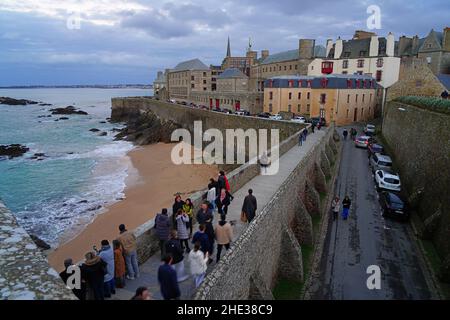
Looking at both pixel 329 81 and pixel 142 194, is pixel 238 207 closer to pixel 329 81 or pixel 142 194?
pixel 142 194

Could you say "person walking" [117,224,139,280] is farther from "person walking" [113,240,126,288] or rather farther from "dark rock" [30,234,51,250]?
"dark rock" [30,234,51,250]

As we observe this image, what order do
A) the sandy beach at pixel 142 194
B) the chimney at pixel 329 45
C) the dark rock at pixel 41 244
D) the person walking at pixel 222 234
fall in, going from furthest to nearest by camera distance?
the chimney at pixel 329 45, the sandy beach at pixel 142 194, the dark rock at pixel 41 244, the person walking at pixel 222 234

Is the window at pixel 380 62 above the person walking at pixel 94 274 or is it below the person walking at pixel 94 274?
above

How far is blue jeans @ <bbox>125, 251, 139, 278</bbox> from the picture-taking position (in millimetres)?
6844

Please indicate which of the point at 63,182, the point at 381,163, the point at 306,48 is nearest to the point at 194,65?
the point at 306,48

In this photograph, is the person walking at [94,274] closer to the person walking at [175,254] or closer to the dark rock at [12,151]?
the person walking at [175,254]

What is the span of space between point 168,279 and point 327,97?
37.5m

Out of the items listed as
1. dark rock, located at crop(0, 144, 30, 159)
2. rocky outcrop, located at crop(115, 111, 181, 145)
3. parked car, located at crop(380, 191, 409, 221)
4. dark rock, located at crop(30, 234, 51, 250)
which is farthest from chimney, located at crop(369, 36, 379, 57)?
dark rock, located at crop(30, 234, 51, 250)

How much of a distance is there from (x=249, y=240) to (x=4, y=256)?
17.6ft

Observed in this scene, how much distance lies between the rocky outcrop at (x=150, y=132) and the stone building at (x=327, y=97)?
1380 cm

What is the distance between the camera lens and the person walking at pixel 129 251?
6.78 metres

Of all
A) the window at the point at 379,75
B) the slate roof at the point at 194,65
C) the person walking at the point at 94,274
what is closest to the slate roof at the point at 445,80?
Answer: the window at the point at 379,75
